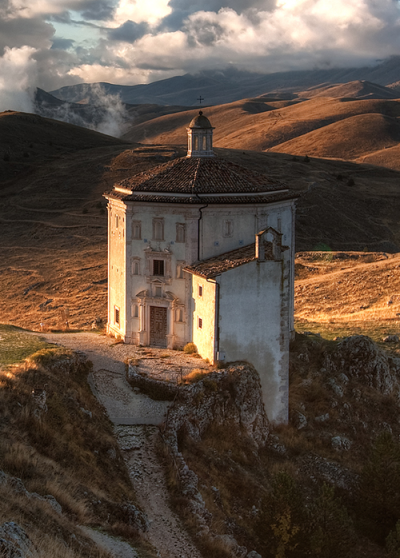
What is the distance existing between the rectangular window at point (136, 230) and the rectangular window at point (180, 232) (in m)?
1.85

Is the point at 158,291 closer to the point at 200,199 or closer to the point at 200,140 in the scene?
the point at 200,199

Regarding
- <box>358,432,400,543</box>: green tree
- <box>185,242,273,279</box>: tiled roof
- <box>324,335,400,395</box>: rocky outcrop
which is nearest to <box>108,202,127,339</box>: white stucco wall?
<box>185,242,273,279</box>: tiled roof

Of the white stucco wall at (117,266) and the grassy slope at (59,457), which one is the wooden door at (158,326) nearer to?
the white stucco wall at (117,266)

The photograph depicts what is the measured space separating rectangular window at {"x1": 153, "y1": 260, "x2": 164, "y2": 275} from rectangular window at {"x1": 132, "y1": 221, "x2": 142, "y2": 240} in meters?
1.36

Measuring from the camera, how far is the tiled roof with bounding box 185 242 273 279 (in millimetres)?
28484

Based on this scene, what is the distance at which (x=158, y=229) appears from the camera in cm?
3184

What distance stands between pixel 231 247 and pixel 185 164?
16.8 ft

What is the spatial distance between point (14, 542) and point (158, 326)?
1944cm

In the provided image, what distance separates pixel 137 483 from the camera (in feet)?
74.9

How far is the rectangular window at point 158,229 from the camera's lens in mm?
31734

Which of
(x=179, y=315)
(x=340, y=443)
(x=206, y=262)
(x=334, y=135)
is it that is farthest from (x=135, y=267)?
(x=334, y=135)

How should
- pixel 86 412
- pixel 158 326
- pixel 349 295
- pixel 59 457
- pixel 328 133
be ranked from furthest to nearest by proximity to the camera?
1. pixel 328 133
2. pixel 349 295
3. pixel 158 326
4. pixel 86 412
5. pixel 59 457

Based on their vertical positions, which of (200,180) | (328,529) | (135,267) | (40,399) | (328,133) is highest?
(328,133)

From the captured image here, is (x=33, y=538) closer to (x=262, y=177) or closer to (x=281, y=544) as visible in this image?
A: (x=281, y=544)
